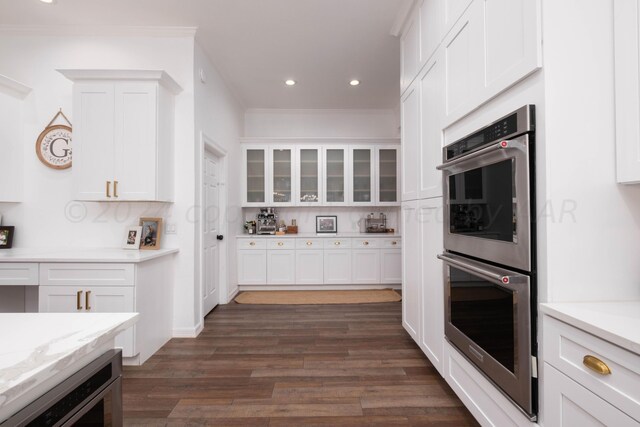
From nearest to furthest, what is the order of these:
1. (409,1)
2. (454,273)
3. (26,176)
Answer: (454,273) → (409,1) → (26,176)

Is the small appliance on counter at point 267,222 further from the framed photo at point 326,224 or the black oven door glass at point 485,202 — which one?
the black oven door glass at point 485,202

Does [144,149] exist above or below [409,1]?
below

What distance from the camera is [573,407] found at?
39.2 inches

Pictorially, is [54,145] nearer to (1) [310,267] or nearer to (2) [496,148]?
(1) [310,267]

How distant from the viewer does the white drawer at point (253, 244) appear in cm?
459

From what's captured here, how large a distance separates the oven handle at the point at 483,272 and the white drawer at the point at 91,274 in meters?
2.28

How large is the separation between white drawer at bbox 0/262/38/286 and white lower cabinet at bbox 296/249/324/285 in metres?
2.92

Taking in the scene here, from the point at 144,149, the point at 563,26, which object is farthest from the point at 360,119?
the point at 563,26

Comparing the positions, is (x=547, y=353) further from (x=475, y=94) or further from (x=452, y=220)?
(x=475, y=94)

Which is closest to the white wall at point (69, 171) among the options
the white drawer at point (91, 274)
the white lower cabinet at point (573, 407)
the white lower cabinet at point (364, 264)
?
the white drawer at point (91, 274)

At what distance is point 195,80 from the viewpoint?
300 centimetres

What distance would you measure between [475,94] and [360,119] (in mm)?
3836

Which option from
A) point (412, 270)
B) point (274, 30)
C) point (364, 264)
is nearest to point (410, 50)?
point (274, 30)

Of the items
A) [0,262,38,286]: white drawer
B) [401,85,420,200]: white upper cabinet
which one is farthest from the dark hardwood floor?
[401,85,420,200]: white upper cabinet
